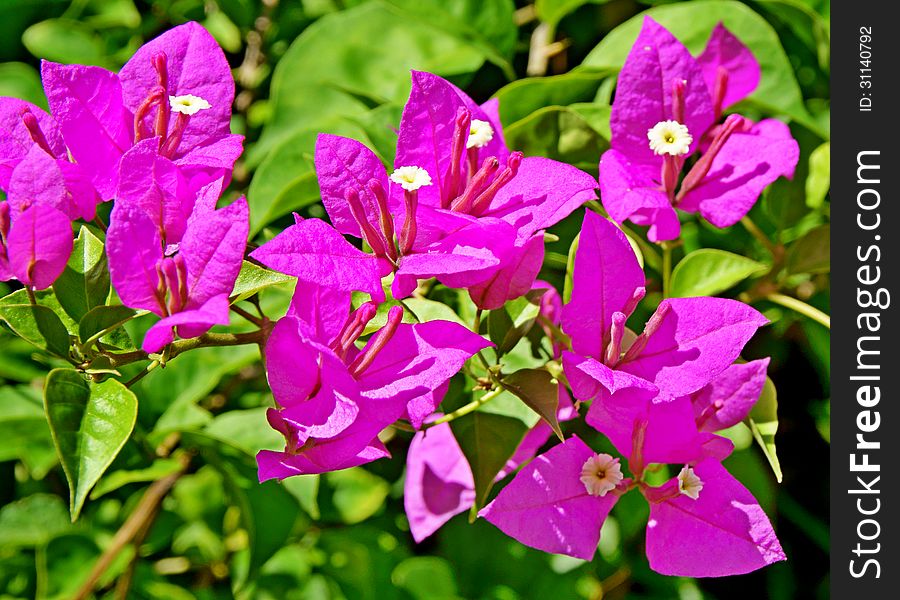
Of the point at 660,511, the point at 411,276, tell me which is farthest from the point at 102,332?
the point at 660,511

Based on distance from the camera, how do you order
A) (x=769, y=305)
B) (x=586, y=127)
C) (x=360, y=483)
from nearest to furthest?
1. (x=586, y=127)
2. (x=769, y=305)
3. (x=360, y=483)

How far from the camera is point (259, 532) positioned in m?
0.96

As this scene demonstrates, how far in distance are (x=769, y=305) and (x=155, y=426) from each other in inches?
29.0

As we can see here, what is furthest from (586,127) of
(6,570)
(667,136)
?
(6,570)

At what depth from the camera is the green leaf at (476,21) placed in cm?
108

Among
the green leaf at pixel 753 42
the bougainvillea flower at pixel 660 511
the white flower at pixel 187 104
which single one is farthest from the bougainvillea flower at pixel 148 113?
the green leaf at pixel 753 42

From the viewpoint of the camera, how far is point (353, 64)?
1067 millimetres

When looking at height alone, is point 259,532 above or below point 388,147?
below

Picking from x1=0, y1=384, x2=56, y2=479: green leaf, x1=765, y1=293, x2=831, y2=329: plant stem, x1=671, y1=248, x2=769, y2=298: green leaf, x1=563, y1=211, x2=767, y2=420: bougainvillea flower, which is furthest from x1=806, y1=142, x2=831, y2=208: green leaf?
x1=0, y1=384, x2=56, y2=479: green leaf

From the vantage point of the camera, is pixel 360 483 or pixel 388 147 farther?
pixel 360 483

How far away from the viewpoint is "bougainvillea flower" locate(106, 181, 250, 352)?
0.61m

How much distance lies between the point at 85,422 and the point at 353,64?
598 mm

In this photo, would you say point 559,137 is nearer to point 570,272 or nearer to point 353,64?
point 570,272

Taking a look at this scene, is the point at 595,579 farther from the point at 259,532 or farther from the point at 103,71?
the point at 103,71
